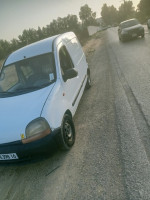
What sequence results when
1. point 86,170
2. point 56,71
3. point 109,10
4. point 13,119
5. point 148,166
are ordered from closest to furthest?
1. point 148,166
2. point 86,170
3. point 13,119
4. point 56,71
5. point 109,10

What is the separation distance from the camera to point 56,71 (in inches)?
192

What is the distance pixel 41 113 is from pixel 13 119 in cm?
50

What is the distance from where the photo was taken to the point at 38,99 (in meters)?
4.18

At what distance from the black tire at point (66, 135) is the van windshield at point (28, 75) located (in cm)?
85

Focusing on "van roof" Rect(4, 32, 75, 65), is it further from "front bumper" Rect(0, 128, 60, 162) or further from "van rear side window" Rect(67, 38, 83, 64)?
"front bumper" Rect(0, 128, 60, 162)

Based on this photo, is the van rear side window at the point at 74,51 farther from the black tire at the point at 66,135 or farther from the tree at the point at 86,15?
the tree at the point at 86,15

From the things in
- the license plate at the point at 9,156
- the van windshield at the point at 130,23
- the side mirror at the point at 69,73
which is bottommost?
the van windshield at the point at 130,23

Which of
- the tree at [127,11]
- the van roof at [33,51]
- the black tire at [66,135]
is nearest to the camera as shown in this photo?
the black tire at [66,135]

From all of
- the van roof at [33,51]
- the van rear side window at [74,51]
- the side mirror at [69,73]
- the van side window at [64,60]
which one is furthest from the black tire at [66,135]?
the van rear side window at [74,51]

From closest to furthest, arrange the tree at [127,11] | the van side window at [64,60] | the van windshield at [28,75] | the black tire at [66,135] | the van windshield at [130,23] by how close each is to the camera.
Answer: the black tire at [66,135] → the van windshield at [28,75] → the van side window at [64,60] → the van windshield at [130,23] → the tree at [127,11]

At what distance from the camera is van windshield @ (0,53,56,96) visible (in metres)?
4.86

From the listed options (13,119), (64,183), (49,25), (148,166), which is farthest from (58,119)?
(49,25)

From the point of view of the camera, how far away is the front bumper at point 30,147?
3.73m

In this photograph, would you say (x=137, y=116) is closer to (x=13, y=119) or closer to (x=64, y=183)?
(x=64, y=183)
